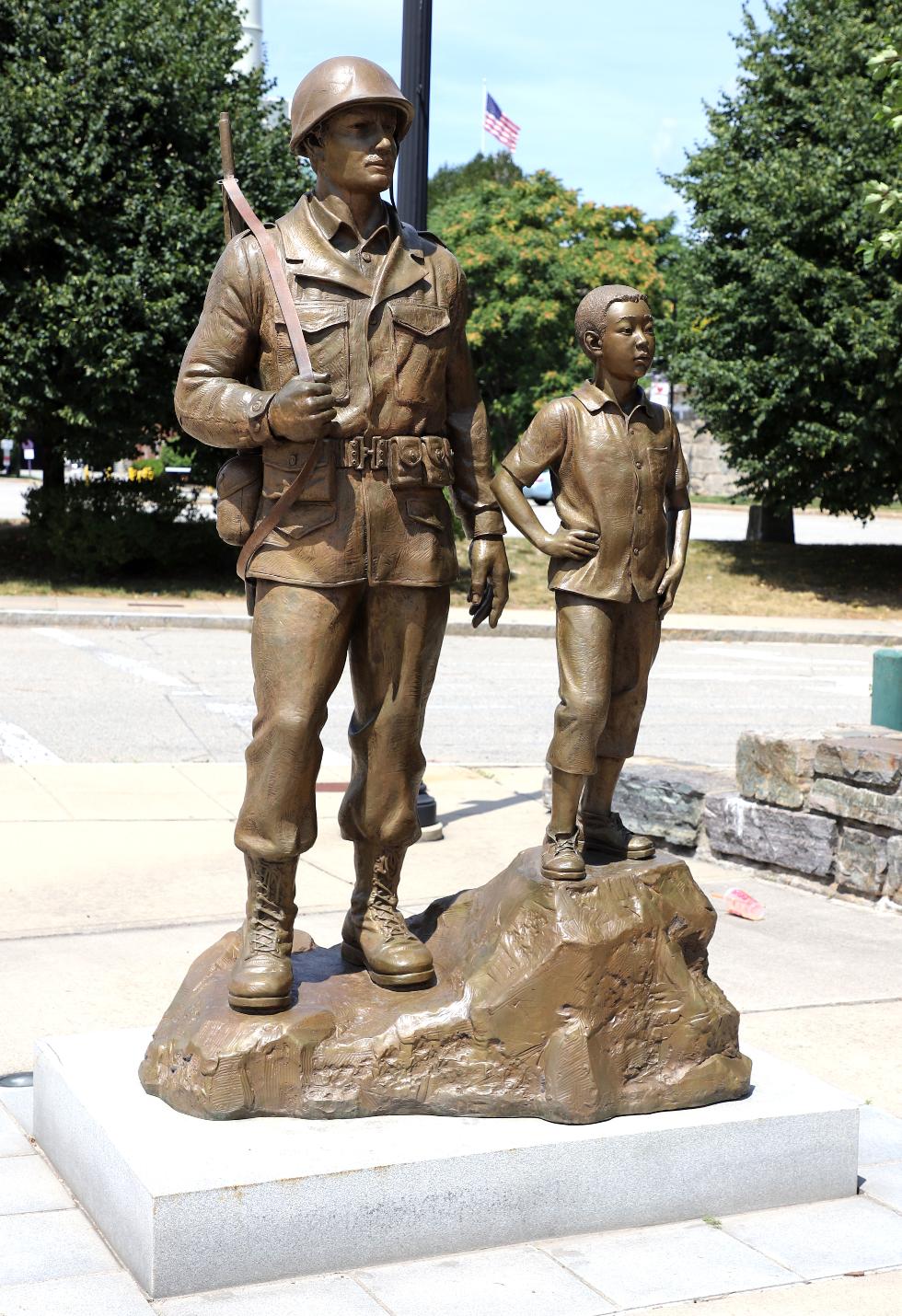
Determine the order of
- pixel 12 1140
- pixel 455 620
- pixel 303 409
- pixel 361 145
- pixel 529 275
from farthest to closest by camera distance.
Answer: pixel 529 275 → pixel 455 620 → pixel 12 1140 → pixel 361 145 → pixel 303 409

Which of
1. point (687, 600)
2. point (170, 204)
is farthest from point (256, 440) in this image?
point (687, 600)

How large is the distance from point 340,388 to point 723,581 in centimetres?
1773

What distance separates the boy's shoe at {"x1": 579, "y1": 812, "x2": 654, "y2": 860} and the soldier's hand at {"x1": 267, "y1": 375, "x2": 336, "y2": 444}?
154cm

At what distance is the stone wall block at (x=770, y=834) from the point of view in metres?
7.59

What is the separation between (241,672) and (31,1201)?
33.5ft

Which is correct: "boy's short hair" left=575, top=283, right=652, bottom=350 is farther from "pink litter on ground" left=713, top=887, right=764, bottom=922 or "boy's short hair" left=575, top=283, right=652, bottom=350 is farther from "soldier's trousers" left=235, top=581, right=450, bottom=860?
"pink litter on ground" left=713, top=887, right=764, bottom=922

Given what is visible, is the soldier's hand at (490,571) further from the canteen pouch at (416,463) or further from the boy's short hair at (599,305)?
the boy's short hair at (599,305)

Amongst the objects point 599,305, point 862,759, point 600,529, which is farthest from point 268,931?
point 862,759

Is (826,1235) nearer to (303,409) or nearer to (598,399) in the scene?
(598,399)

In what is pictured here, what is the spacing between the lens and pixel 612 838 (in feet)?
16.0

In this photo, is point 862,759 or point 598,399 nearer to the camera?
point 598,399

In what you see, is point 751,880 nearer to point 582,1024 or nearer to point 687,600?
point 582,1024

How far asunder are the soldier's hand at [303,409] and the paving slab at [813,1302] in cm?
228

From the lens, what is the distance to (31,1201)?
13.7 ft
